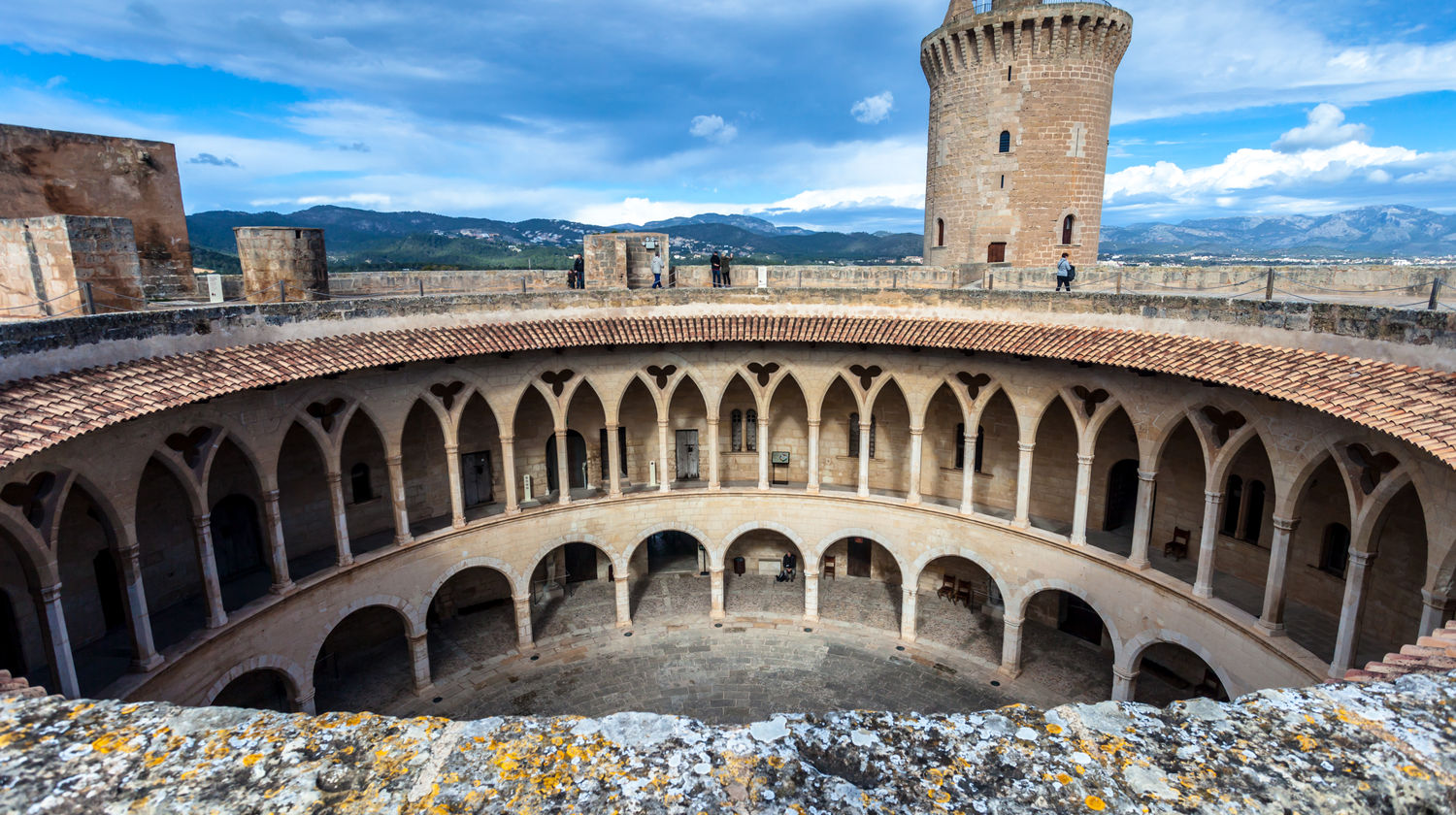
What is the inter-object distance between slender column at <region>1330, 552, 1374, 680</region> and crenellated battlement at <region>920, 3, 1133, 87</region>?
886 inches

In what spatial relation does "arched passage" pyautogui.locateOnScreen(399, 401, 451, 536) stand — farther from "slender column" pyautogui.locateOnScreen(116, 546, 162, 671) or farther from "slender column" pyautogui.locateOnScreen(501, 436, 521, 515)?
"slender column" pyautogui.locateOnScreen(116, 546, 162, 671)

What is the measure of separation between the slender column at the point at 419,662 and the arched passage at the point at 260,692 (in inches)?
117

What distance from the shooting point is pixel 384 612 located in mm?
23359

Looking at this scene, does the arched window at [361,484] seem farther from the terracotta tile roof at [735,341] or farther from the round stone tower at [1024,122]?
the round stone tower at [1024,122]

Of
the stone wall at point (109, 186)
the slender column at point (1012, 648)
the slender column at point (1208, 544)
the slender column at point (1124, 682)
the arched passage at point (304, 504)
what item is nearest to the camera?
the slender column at point (1208, 544)

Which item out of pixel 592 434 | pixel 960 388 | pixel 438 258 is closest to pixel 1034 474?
pixel 960 388

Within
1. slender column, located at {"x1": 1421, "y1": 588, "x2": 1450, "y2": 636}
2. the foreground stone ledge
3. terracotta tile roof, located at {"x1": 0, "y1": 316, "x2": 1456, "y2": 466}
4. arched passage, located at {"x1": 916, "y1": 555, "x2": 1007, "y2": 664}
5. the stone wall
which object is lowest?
arched passage, located at {"x1": 916, "y1": 555, "x2": 1007, "y2": 664}

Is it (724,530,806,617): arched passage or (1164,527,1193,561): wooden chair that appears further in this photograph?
(724,530,806,617): arched passage

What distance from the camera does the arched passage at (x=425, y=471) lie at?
22578mm

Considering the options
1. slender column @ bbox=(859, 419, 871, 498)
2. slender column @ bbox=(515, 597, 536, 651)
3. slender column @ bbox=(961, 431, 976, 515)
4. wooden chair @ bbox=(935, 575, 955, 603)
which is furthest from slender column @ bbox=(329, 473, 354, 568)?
wooden chair @ bbox=(935, 575, 955, 603)

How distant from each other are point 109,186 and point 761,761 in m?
24.8

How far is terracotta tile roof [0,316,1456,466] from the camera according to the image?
1073 cm

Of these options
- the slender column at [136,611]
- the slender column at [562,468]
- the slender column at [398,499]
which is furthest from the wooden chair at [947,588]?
the slender column at [136,611]

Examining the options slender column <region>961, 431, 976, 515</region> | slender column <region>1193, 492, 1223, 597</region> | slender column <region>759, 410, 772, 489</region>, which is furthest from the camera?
slender column <region>759, 410, 772, 489</region>
